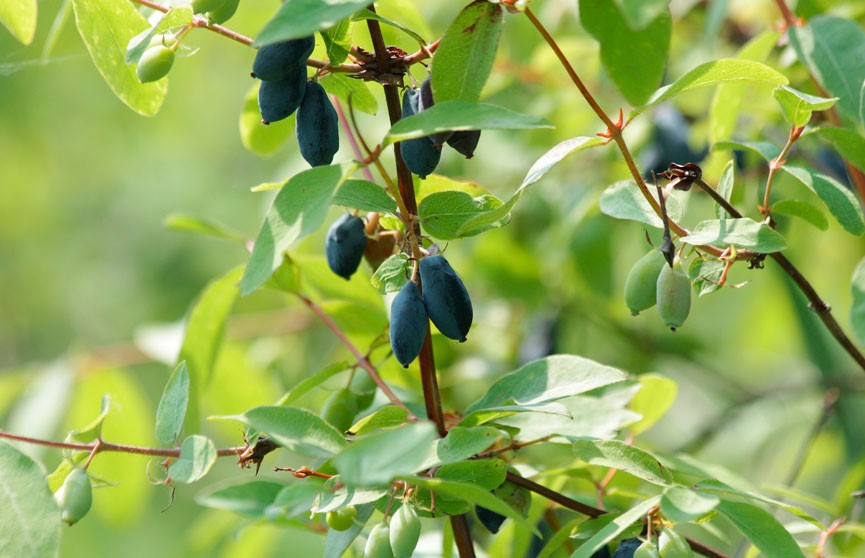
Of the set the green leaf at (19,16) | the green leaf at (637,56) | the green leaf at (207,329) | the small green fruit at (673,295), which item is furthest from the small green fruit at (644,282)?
the green leaf at (19,16)

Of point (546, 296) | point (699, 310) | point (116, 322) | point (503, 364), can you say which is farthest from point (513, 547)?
point (116, 322)

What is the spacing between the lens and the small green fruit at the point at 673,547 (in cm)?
67

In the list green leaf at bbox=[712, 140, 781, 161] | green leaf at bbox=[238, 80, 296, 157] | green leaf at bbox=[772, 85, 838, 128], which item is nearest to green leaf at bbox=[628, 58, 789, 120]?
green leaf at bbox=[772, 85, 838, 128]

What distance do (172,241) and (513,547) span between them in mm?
2555

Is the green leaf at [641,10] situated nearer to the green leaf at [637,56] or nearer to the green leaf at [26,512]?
the green leaf at [637,56]

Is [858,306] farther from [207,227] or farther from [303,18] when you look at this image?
[207,227]

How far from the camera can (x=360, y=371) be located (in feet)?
3.00

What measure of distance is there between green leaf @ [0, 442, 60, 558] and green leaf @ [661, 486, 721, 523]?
0.40 m

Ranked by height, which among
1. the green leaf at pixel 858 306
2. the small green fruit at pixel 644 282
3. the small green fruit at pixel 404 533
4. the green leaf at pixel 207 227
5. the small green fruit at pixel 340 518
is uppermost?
the small green fruit at pixel 644 282

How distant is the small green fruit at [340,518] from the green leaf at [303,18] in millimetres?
343

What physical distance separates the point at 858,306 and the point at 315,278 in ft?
1.76

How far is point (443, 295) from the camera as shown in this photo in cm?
69

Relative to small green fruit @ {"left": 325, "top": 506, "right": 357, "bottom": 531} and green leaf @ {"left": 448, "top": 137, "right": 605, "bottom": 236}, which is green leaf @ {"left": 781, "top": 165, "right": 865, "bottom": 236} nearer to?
green leaf @ {"left": 448, "top": 137, "right": 605, "bottom": 236}

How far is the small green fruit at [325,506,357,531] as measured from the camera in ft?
2.35
